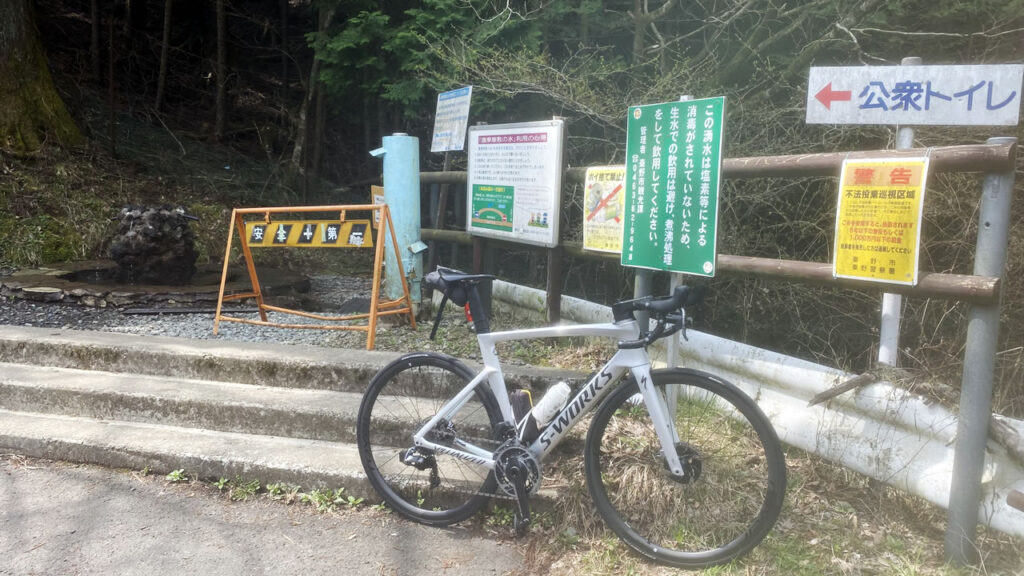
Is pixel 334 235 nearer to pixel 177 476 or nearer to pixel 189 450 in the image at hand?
pixel 189 450

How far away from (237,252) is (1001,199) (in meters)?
9.57

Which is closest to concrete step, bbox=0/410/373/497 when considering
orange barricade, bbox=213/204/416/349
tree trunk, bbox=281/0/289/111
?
orange barricade, bbox=213/204/416/349

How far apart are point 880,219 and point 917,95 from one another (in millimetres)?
526

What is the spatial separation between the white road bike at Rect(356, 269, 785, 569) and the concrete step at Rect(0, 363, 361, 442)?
0.60 metres

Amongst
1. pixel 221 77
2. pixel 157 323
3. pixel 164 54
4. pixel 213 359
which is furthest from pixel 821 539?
pixel 164 54

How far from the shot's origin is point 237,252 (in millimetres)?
10430

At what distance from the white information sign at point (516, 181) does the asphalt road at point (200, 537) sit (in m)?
2.39

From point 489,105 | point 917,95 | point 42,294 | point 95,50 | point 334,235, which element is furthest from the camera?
point 95,50

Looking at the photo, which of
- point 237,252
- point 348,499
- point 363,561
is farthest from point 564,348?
point 237,252

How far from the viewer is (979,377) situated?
2.85 metres

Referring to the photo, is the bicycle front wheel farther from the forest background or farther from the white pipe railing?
the forest background

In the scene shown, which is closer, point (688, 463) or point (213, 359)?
point (688, 463)

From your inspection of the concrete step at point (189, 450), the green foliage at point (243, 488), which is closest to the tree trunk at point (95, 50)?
the concrete step at point (189, 450)

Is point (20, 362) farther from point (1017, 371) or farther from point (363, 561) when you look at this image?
point (1017, 371)
